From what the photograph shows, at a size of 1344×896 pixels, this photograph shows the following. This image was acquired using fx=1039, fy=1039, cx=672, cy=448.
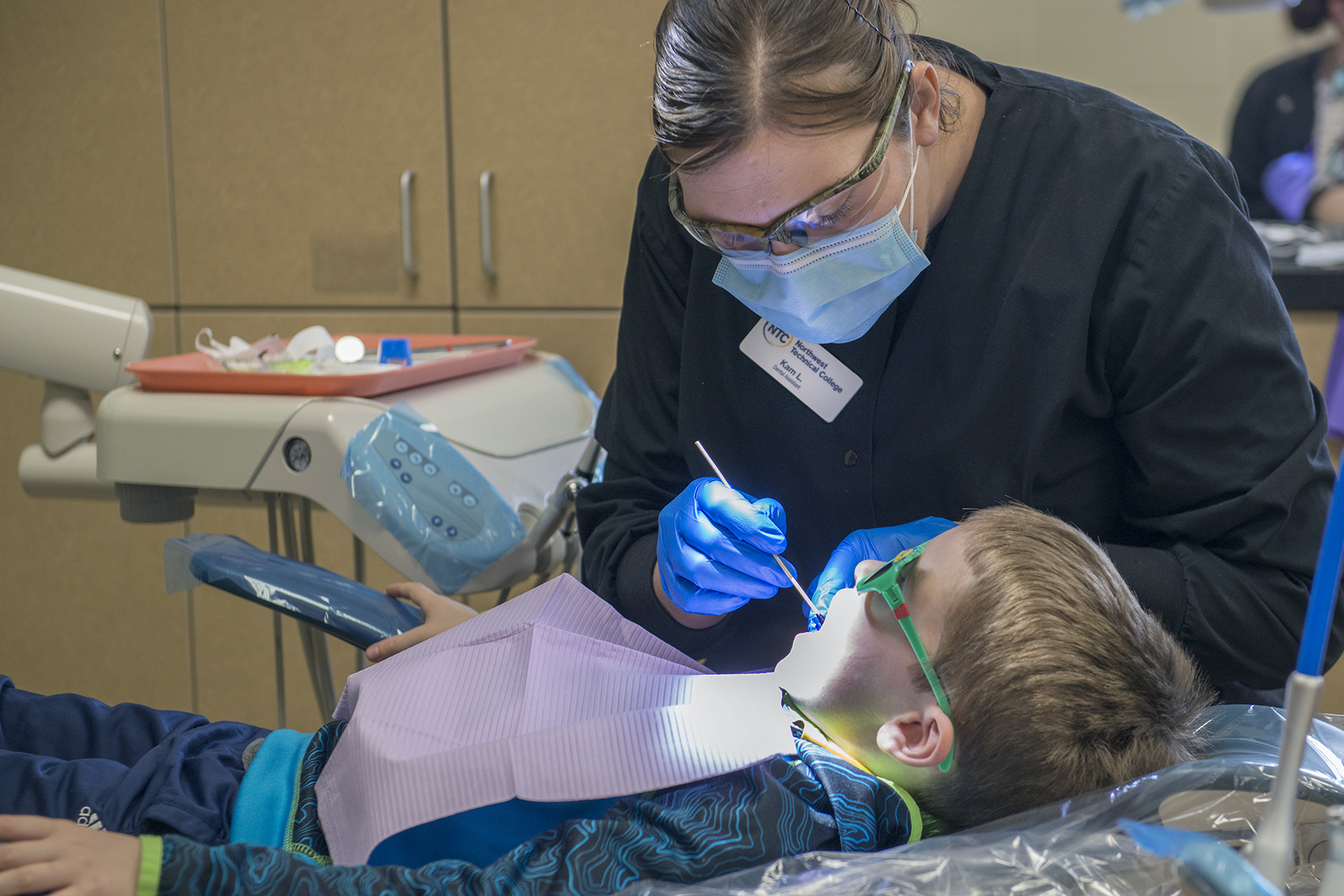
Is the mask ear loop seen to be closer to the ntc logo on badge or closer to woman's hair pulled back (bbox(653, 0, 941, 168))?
woman's hair pulled back (bbox(653, 0, 941, 168))

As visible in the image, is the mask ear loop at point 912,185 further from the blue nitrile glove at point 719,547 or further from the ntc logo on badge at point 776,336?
the blue nitrile glove at point 719,547

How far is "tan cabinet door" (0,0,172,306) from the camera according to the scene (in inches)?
98.2

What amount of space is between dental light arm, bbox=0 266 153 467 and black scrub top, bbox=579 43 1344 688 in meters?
0.77

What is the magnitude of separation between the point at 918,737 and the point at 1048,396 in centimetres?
37

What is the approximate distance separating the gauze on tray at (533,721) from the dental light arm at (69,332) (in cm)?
74

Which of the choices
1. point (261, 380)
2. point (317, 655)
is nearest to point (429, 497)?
point (261, 380)

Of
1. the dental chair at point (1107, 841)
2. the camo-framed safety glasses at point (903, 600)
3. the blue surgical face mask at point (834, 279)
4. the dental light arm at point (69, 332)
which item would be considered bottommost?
the dental chair at point (1107, 841)

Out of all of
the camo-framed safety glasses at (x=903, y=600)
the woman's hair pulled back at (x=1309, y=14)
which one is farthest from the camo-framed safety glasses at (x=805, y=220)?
the woman's hair pulled back at (x=1309, y=14)

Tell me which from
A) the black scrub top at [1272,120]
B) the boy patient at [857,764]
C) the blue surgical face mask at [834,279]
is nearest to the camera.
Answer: the boy patient at [857,764]

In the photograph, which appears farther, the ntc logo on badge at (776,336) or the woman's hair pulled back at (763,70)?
the ntc logo on badge at (776,336)

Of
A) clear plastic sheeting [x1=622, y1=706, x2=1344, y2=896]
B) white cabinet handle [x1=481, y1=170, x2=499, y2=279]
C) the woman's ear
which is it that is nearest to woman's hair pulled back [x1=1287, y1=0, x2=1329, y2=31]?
white cabinet handle [x1=481, y1=170, x2=499, y2=279]

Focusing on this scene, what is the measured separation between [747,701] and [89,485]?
1.16 metres

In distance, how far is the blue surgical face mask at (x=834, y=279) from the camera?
1.02m

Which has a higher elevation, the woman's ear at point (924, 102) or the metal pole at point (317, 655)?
the woman's ear at point (924, 102)
